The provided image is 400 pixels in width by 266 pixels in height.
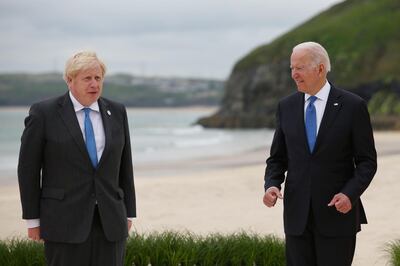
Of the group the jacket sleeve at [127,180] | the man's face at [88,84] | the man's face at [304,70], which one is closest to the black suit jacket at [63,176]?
the man's face at [88,84]

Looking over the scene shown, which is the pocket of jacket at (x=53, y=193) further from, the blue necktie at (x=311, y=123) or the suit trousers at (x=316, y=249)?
the blue necktie at (x=311, y=123)

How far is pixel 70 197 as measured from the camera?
4715 mm

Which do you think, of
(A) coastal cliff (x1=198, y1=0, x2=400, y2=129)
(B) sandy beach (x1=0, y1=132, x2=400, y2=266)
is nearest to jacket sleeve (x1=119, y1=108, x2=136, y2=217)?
(B) sandy beach (x1=0, y1=132, x2=400, y2=266)

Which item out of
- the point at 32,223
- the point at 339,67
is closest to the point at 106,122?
the point at 32,223

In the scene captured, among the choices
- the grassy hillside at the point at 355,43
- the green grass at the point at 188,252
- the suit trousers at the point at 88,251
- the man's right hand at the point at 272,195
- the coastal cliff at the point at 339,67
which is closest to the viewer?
the suit trousers at the point at 88,251

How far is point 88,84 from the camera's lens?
4.65 meters

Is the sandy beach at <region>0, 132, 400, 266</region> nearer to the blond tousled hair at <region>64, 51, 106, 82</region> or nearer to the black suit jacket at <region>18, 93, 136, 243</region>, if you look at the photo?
the black suit jacket at <region>18, 93, 136, 243</region>

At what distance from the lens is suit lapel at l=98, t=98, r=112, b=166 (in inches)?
186

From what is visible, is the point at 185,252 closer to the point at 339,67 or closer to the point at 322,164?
the point at 322,164

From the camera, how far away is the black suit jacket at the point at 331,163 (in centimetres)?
496

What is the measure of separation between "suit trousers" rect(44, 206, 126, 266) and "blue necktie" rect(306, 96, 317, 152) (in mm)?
1358

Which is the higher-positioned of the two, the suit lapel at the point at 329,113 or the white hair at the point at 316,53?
the white hair at the point at 316,53

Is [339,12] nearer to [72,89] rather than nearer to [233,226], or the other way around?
[233,226]

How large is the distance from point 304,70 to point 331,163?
60 centimetres
